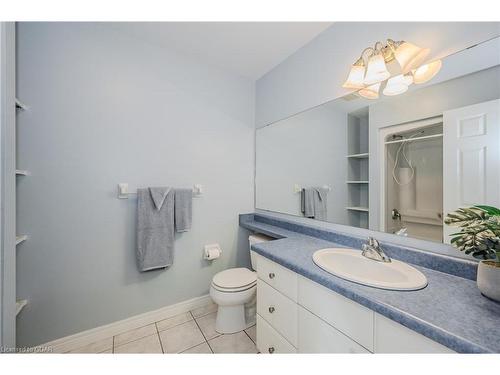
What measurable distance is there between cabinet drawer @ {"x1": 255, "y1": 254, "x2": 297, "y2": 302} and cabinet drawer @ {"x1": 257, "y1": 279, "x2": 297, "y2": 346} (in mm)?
34

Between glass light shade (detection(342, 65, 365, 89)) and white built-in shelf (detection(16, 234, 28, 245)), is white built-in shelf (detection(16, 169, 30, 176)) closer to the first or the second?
white built-in shelf (detection(16, 234, 28, 245))

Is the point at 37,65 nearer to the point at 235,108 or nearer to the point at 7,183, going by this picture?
the point at 7,183

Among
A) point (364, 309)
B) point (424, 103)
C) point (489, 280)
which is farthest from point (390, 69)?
point (364, 309)

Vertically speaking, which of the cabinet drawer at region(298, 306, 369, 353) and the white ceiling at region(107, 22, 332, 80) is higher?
the white ceiling at region(107, 22, 332, 80)

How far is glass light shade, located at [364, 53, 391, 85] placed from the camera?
1136 millimetres

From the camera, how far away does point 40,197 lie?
4.16 feet

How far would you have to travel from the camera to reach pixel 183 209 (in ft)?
5.59

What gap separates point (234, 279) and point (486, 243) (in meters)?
1.42

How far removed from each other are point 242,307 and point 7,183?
165cm

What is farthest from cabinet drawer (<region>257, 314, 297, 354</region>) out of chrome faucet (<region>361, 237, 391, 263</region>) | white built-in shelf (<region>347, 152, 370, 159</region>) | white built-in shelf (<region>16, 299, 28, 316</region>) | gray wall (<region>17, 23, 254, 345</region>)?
white built-in shelf (<region>16, 299, 28, 316</region>)

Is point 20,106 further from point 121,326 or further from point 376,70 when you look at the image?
point 376,70

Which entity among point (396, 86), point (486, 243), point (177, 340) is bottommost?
point (177, 340)

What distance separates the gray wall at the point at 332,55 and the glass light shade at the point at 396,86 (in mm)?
143

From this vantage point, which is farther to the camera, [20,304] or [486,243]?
[20,304]
